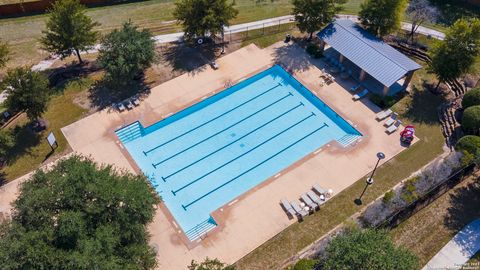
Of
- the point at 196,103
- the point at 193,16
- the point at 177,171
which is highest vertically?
the point at 193,16

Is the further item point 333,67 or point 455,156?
point 333,67

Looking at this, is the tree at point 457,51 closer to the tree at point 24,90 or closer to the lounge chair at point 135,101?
the lounge chair at point 135,101

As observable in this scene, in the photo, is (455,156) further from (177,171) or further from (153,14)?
(153,14)

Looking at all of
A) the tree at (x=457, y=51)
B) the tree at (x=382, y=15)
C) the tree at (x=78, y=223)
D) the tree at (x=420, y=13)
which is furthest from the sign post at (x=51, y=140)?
the tree at (x=420, y=13)

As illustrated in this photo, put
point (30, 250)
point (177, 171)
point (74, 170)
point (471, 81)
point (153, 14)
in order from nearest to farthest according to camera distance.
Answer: point (30, 250) < point (74, 170) < point (177, 171) < point (471, 81) < point (153, 14)

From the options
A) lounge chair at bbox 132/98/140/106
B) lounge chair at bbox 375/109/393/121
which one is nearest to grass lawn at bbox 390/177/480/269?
lounge chair at bbox 375/109/393/121

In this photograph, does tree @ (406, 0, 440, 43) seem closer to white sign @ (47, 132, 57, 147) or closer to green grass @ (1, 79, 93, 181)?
green grass @ (1, 79, 93, 181)

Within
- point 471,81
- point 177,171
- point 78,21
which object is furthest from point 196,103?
point 471,81
